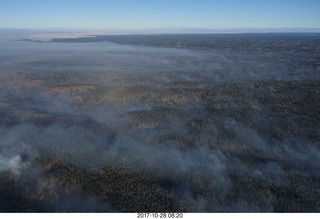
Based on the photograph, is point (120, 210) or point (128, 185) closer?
point (120, 210)

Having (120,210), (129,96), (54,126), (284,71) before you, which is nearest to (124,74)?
(129,96)

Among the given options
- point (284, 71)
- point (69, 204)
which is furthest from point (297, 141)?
point (284, 71)

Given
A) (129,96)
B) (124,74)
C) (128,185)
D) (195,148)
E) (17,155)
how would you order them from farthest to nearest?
(124,74), (129,96), (195,148), (17,155), (128,185)

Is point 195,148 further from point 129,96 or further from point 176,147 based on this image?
point 129,96

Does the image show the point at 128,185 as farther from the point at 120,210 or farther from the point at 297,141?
the point at 297,141

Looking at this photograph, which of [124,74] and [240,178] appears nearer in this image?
[240,178]

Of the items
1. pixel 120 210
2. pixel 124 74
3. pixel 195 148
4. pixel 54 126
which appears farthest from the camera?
pixel 124 74
